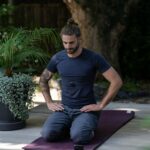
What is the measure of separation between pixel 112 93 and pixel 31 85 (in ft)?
3.27

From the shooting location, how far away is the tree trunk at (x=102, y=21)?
8.62 metres

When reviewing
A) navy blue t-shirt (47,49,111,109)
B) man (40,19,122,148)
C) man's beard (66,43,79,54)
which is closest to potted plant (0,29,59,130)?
man (40,19,122,148)

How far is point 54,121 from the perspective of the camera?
5262mm

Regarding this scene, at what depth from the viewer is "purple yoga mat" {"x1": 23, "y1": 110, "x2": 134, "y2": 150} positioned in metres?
5.04

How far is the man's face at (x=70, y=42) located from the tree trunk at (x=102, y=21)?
3.44m

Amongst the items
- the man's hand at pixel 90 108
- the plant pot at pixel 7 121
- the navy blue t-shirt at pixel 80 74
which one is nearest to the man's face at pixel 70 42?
the navy blue t-shirt at pixel 80 74

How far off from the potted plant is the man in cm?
44

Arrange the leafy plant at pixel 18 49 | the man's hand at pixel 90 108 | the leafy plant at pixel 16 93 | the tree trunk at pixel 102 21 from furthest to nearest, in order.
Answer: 1. the tree trunk at pixel 102 21
2. the leafy plant at pixel 18 49
3. the leafy plant at pixel 16 93
4. the man's hand at pixel 90 108

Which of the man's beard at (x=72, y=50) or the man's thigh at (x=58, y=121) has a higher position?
the man's beard at (x=72, y=50)

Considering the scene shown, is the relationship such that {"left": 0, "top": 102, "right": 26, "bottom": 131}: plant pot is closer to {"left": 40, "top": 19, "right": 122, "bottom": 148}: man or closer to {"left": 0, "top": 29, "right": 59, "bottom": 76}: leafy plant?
{"left": 0, "top": 29, "right": 59, "bottom": 76}: leafy plant

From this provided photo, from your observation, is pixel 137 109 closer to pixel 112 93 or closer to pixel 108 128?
pixel 108 128

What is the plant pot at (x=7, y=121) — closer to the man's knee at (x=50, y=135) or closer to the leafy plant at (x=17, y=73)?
the leafy plant at (x=17, y=73)

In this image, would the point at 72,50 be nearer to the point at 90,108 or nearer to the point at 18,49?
the point at 90,108

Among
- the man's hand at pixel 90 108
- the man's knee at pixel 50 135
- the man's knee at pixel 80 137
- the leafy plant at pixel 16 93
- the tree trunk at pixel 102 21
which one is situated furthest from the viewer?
the tree trunk at pixel 102 21
